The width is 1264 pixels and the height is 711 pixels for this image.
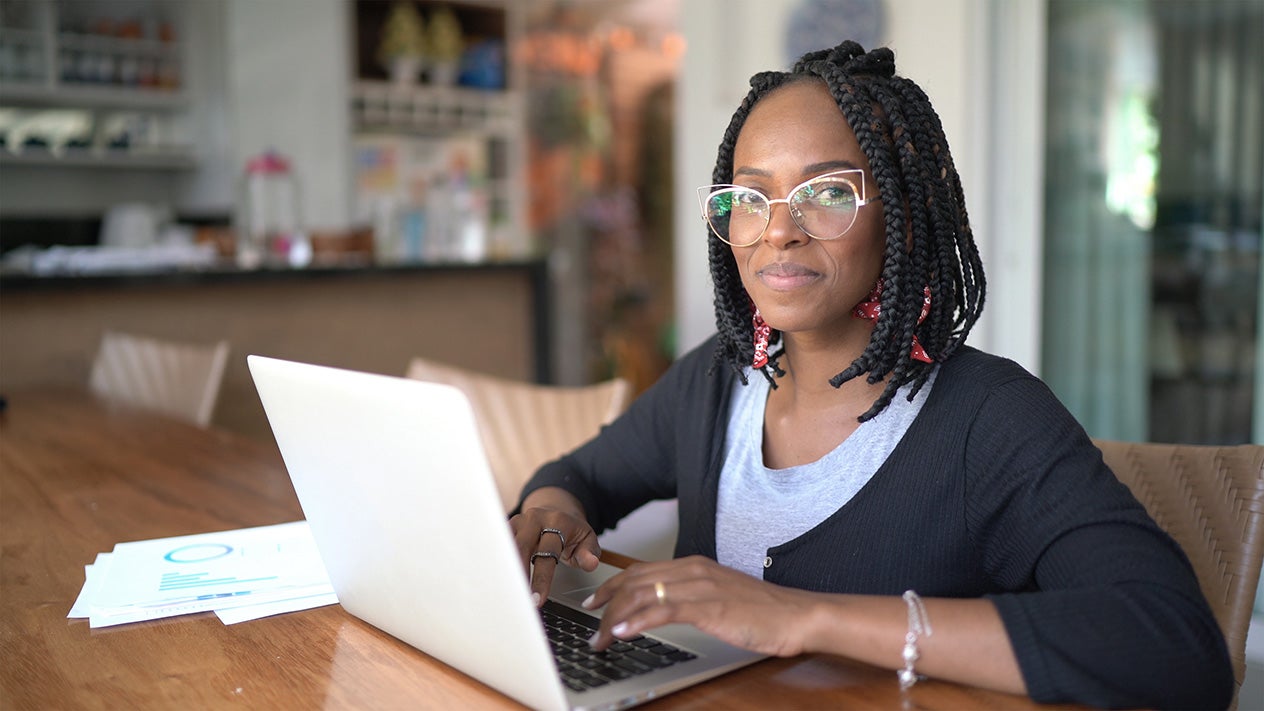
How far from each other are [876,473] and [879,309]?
169mm

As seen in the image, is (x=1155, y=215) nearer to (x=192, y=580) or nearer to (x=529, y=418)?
(x=529, y=418)

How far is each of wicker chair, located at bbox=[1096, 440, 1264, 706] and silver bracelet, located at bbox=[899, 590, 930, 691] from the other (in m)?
0.43

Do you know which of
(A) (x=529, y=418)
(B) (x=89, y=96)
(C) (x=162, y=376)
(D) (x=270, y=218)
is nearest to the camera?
(A) (x=529, y=418)

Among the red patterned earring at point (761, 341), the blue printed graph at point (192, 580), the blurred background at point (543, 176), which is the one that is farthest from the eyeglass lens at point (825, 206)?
the blurred background at point (543, 176)

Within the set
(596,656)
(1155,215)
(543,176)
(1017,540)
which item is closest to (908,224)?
(1017,540)

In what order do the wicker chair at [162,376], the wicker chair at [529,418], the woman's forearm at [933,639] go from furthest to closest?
1. the wicker chair at [162,376]
2. the wicker chair at [529,418]
3. the woman's forearm at [933,639]

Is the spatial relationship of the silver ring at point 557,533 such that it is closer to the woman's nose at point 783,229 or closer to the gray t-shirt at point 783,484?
the gray t-shirt at point 783,484

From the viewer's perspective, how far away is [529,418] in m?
1.95

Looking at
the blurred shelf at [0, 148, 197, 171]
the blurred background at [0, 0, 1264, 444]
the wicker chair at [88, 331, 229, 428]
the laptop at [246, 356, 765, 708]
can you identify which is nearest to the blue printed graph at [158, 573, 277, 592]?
the laptop at [246, 356, 765, 708]

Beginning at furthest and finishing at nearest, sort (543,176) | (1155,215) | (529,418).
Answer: (543,176) → (1155,215) → (529,418)

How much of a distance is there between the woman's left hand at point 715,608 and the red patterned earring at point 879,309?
35cm

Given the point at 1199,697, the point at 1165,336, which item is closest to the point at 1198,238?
the point at 1165,336

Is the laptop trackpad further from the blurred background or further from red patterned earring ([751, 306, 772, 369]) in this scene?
the blurred background

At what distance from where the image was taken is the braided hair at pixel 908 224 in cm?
108
